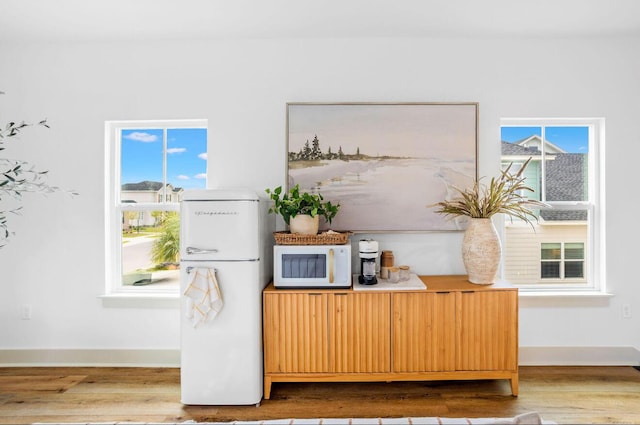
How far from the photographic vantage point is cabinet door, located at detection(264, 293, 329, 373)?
2.38 m

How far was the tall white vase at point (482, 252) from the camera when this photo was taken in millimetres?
2473

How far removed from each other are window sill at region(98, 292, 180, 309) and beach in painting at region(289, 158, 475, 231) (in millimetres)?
1328

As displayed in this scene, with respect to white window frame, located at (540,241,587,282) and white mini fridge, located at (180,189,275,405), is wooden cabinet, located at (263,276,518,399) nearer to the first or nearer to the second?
white mini fridge, located at (180,189,275,405)

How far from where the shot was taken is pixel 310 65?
285cm

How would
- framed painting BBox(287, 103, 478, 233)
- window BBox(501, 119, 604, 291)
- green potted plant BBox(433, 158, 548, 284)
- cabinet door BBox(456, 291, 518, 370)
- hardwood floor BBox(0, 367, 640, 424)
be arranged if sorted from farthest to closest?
1. window BBox(501, 119, 604, 291)
2. framed painting BBox(287, 103, 478, 233)
3. green potted plant BBox(433, 158, 548, 284)
4. cabinet door BBox(456, 291, 518, 370)
5. hardwood floor BBox(0, 367, 640, 424)

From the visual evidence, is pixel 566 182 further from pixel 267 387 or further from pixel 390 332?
pixel 267 387

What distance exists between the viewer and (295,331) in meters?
2.38

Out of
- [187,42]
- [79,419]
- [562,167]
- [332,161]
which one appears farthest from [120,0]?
[562,167]

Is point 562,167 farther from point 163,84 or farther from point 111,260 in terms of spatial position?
point 111,260

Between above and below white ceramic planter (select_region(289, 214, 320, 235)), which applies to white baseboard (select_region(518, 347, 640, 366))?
below

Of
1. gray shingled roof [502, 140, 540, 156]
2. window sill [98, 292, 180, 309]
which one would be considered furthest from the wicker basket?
gray shingled roof [502, 140, 540, 156]

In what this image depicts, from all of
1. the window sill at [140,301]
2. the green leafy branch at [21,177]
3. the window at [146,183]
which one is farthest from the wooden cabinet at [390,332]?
the green leafy branch at [21,177]

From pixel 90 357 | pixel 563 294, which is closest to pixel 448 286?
pixel 563 294

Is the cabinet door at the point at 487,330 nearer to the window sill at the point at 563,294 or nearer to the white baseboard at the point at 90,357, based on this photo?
the window sill at the point at 563,294
